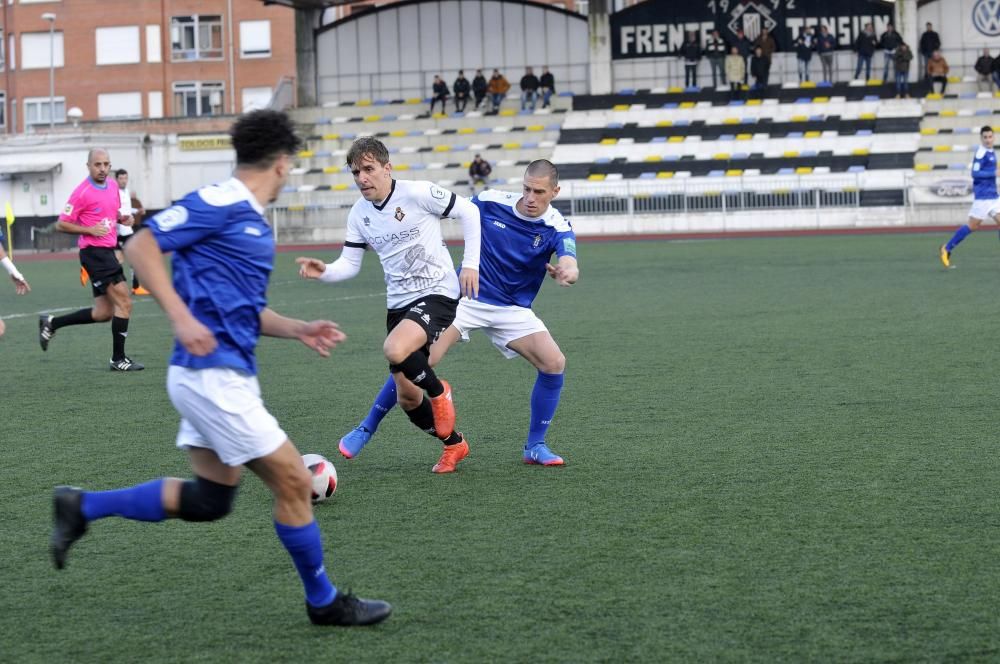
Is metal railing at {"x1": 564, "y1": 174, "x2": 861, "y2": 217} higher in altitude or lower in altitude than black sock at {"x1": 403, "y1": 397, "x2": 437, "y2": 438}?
higher

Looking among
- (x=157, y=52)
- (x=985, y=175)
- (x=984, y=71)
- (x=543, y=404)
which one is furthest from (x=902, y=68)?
(x=157, y=52)

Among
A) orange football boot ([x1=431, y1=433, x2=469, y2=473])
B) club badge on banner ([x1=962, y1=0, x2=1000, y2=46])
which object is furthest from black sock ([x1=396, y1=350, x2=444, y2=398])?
club badge on banner ([x1=962, y1=0, x2=1000, y2=46])

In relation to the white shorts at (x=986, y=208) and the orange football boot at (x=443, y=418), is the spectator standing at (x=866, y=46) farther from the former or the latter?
the orange football boot at (x=443, y=418)

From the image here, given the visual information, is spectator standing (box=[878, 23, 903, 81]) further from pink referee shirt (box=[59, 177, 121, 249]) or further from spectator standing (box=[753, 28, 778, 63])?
pink referee shirt (box=[59, 177, 121, 249])

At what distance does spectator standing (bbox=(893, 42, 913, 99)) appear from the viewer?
39688mm

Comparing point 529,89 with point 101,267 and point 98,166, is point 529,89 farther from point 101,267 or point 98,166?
point 101,267

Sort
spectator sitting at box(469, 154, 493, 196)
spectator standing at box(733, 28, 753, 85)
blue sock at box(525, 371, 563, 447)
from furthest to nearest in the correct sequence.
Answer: spectator standing at box(733, 28, 753, 85)
spectator sitting at box(469, 154, 493, 196)
blue sock at box(525, 371, 563, 447)

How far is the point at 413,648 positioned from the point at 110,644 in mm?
979

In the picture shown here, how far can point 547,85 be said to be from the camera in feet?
141

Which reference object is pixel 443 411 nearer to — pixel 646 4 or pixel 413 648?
pixel 413 648

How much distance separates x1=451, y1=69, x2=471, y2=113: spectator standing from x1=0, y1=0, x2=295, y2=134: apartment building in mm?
24307

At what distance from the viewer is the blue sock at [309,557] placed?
14.7ft

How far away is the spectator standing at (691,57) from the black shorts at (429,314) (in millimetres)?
35768

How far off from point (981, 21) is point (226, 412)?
4382cm
